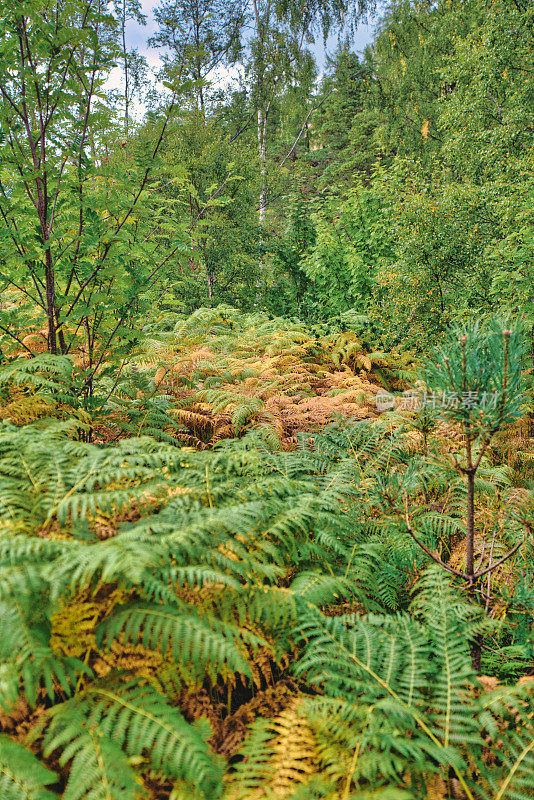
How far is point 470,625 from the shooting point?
1.49 meters

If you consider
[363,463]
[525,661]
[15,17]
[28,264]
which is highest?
[15,17]

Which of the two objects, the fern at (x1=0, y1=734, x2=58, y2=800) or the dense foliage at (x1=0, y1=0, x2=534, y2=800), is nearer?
the fern at (x1=0, y1=734, x2=58, y2=800)

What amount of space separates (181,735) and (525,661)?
4.32 ft

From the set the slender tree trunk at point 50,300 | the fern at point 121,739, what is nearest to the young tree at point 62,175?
the slender tree trunk at point 50,300

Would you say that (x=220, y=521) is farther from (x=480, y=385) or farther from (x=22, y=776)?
(x=480, y=385)

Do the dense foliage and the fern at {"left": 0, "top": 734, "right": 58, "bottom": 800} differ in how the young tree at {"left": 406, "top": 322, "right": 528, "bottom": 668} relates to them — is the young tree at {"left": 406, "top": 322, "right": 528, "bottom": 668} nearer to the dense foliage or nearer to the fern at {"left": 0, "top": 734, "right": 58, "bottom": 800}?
the dense foliage

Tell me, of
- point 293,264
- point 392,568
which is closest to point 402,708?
point 392,568

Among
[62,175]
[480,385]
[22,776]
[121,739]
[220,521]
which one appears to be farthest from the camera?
[62,175]

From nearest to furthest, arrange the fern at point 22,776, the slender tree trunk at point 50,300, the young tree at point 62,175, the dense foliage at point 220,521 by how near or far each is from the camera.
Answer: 1. the fern at point 22,776
2. the dense foliage at point 220,521
3. the young tree at point 62,175
4. the slender tree trunk at point 50,300

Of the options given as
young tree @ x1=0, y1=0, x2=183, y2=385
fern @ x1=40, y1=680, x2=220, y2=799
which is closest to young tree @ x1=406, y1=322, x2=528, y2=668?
fern @ x1=40, y1=680, x2=220, y2=799

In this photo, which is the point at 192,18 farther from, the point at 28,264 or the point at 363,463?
the point at 363,463

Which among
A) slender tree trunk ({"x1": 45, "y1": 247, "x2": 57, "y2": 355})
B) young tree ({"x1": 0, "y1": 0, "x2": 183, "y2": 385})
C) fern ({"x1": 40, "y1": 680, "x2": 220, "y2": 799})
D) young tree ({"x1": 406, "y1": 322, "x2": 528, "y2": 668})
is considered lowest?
fern ({"x1": 40, "y1": 680, "x2": 220, "y2": 799})

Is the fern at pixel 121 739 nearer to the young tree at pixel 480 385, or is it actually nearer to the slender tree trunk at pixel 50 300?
the young tree at pixel 480 385

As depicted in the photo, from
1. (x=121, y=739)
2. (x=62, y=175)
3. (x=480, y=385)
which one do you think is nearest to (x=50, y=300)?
(x=62, y=175)
